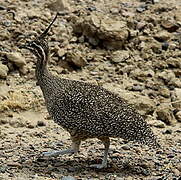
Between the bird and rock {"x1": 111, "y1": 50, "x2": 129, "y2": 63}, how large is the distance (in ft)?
10.3

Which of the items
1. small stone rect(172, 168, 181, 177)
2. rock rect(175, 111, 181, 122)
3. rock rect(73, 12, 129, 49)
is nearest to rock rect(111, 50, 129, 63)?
rock rect(73, 12, 129, 49)

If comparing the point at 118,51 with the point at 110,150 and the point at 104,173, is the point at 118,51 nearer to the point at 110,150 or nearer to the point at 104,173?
the point at 110,150

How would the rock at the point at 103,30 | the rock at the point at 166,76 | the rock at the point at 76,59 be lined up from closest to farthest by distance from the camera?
→ the rock at the point at 76,59, the rock at the point at 166,76, the rock at the point at 103,30

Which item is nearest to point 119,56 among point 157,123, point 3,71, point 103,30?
point 103,30

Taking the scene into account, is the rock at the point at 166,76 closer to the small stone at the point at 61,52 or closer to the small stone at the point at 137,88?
the small stone at the point at 137,88

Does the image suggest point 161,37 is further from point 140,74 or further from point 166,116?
point 166,116

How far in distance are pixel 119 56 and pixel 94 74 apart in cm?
61

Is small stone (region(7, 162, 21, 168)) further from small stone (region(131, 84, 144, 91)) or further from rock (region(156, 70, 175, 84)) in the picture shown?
rock (region(156, 70, 175, 84))

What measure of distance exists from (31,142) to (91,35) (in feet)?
10.2

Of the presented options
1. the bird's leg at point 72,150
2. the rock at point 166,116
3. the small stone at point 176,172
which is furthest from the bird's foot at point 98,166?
the rock at point 166,116

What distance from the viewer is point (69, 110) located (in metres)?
7.30

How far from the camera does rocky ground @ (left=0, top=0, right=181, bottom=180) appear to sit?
7633 mm

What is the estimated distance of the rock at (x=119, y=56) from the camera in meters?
10.7

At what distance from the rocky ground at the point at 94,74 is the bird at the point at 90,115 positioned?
0.40 meters
